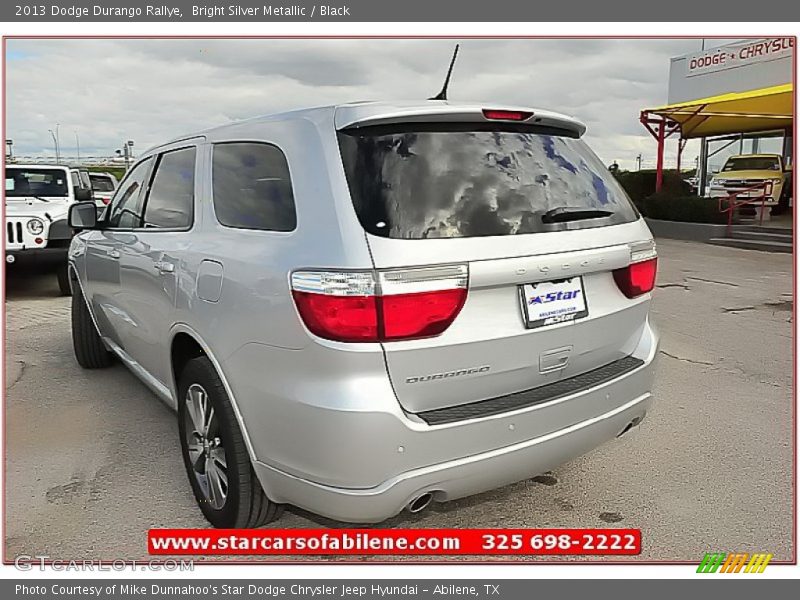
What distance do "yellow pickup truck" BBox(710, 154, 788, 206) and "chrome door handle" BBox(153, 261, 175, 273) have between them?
18.3 metres

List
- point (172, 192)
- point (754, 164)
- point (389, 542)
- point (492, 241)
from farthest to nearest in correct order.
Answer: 1. point (754, 164)
2. point (172, 192)
3. point (389, 542)
4. point (492, 241)

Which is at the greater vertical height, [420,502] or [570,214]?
[570,214]

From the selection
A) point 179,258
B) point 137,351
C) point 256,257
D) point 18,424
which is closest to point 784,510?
point 256,257

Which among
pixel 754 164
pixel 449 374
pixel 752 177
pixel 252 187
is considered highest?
pixel 754 164

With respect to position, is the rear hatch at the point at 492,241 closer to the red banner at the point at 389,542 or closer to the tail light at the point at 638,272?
the tail light at the point at 638,272

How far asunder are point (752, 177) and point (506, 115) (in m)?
19.0

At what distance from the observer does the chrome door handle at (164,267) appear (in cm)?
345

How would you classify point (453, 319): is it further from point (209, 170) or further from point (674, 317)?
point (674, 317)

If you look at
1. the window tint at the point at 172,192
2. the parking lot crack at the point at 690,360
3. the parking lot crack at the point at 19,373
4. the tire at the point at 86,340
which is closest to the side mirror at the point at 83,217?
the tire at the point at 86,340

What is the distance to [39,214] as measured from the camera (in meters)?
9.13

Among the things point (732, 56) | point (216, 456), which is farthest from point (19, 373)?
point (732, 56)

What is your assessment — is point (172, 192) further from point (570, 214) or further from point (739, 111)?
point (739, 111)

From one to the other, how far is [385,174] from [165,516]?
2022 millimetres

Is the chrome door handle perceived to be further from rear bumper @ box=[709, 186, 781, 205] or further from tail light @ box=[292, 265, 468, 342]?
rear bumper @ box=[709, 186, 781, 205]
